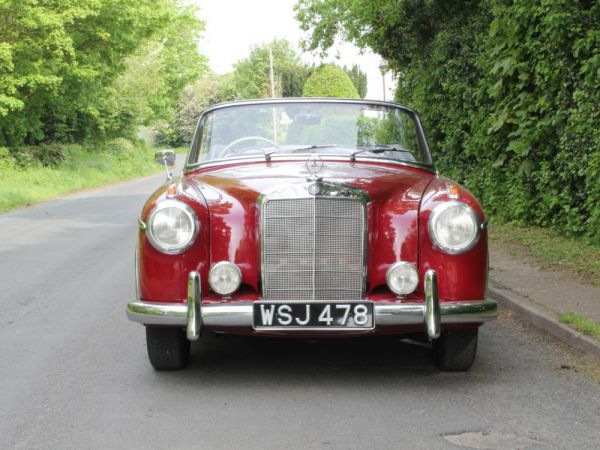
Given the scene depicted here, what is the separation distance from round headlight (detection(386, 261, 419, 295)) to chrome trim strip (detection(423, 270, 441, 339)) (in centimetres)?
10

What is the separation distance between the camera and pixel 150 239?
4.96 metres

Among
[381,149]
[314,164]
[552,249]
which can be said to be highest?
[381,149]

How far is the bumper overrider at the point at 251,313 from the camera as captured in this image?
4.74 metres

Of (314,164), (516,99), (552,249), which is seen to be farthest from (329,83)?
(314,164)

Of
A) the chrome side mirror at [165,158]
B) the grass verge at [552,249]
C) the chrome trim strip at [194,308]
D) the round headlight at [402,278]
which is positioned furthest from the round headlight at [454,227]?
the grass verge at [552,249]

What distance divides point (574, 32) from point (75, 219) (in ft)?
35.3

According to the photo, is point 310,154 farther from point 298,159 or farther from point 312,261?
point 312,261

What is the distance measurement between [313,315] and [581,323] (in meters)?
2.24

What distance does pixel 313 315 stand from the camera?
478 centimetres

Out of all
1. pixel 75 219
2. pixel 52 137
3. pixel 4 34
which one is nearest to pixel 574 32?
pixel 75 219

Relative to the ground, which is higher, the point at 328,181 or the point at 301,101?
the point at 301,101

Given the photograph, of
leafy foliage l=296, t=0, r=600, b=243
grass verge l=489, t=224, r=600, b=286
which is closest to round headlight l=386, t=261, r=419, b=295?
grass verge l=489, t=224, r=600, b=286

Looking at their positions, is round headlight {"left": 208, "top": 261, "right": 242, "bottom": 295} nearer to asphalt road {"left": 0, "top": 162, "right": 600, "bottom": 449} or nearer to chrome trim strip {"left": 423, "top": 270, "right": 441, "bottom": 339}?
asphalt road {"left": 0, "top": 162, "right": 600, "bottom": 449}

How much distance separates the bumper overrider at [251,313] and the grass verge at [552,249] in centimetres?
337
